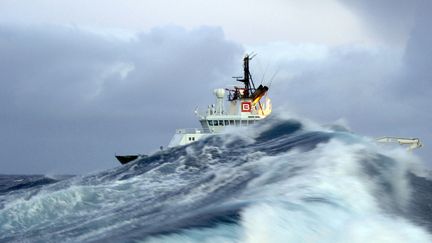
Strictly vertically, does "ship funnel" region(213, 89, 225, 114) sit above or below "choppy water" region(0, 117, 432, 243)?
above

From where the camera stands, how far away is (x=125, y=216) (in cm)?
1647

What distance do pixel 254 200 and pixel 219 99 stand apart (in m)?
61.2

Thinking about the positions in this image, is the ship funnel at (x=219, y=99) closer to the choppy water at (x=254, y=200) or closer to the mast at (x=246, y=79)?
the mast at (x=246, y=79)

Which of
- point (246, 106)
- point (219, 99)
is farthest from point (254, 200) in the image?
point (219, 99)

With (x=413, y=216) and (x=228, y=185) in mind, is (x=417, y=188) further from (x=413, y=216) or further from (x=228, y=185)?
(x=228, y=185)

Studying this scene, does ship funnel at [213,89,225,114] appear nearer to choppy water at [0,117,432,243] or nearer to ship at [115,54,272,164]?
ship at [115,54,272,164]

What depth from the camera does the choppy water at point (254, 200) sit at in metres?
10.2

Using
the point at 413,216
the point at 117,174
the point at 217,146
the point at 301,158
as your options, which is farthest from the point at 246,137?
the point at 413,216

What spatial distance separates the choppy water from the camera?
10.2m

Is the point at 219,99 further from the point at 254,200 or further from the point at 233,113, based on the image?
the point at 254,200

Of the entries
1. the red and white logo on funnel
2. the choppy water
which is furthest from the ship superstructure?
the choppy water

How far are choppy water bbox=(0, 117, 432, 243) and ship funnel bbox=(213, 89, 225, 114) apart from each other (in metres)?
42.8

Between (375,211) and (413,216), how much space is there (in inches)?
48.0

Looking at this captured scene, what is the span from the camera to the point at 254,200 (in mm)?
12258
